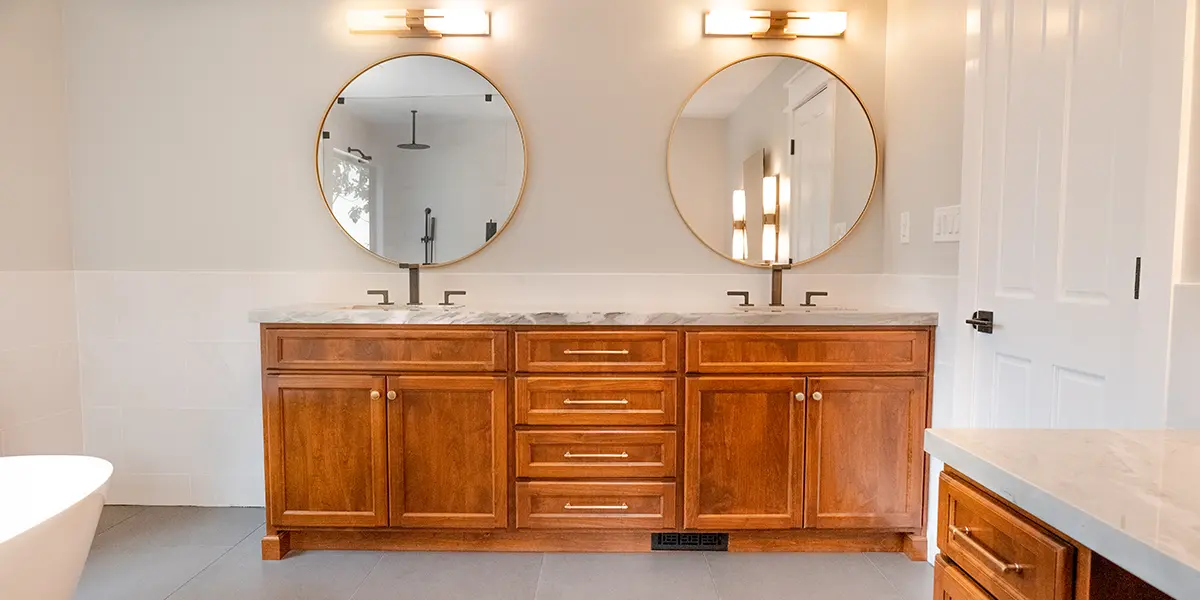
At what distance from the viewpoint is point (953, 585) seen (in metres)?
0.92

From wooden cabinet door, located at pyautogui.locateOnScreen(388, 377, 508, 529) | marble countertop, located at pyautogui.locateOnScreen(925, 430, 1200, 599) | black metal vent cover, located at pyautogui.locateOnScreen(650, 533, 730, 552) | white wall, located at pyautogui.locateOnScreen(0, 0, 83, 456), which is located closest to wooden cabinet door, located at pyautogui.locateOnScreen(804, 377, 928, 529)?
black metal vent cover, located at pyautogui.locateOnScreen(650, 533, 730, 552)

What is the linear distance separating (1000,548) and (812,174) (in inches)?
81.8

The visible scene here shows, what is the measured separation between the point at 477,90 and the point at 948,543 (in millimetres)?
2352

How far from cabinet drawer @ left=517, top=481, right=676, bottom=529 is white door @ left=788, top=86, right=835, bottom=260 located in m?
1.16

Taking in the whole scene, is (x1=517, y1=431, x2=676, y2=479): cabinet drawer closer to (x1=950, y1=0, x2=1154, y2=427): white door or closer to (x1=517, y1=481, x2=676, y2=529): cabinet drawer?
(x1=517, y1=481, x2=676, y2=529): cabinet drawer

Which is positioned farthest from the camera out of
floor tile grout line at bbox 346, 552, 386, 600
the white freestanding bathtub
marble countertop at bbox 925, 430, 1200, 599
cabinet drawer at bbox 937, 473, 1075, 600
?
floor tile grout line at bbox 346, 552, 386, 600

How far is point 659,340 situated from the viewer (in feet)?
7.41

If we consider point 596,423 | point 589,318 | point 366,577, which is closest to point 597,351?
point 589,318

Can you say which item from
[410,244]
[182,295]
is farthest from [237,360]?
[410,244]

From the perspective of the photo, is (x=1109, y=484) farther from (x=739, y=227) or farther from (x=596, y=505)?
(x=739, y=227)

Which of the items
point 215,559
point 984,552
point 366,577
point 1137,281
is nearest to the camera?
point 984,552

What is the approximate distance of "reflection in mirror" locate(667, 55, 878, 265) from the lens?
2689mm

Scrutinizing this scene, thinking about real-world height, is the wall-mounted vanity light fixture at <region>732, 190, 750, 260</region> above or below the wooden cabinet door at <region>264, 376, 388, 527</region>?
above

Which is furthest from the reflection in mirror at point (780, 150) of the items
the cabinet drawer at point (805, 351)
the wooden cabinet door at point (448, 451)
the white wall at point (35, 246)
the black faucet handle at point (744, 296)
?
the white wall at point (35, 246)
